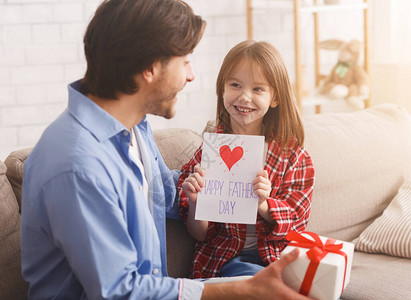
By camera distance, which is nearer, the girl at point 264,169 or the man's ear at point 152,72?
the man's ear at point 152,72

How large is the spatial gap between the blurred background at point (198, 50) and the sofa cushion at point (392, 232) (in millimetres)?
1375

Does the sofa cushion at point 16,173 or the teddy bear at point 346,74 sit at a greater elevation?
the teddy bear at point 346,74

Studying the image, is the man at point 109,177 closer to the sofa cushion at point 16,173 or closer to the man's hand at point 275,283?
the man's hand at point 275,283

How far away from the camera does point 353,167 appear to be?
2047 mm

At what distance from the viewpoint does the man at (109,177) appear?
1.09 meters

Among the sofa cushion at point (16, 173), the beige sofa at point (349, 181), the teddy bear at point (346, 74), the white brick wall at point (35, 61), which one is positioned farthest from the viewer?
the teddy bear at point (346, 74)

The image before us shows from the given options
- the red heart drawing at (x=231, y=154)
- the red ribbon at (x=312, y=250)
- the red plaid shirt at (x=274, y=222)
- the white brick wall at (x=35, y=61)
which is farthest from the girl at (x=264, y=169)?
the white brick wall at (x=35, y=61)

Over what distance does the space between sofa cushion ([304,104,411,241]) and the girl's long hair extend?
34cm

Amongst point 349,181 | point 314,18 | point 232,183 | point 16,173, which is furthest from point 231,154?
point 314,18

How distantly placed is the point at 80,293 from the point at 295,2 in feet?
7.35

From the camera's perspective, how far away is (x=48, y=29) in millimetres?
2779

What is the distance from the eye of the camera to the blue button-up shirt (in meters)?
1.08

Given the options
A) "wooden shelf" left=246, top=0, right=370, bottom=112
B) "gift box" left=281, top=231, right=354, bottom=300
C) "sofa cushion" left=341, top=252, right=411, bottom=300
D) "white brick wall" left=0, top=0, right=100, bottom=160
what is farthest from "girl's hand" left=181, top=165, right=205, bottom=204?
"wooden shelf" left=246, top=0, right=370, bottom=112

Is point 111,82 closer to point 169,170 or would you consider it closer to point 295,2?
point 169,170
